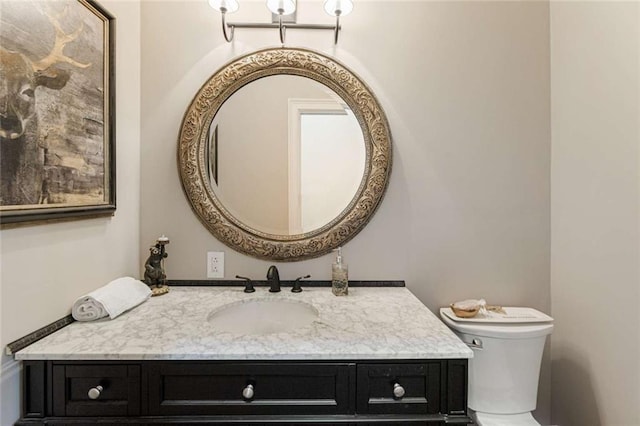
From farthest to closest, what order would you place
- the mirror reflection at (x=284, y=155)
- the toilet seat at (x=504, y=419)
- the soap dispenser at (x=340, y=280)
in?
the mirror reflection at (x=284, y=155) → the soap dispenser at (x=340, y=280) → the toilet seat at (x=504, y=419)

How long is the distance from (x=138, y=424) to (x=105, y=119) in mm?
1097

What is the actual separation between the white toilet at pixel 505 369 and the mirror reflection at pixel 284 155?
843mm

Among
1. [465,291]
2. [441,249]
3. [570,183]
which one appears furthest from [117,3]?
[570,183]

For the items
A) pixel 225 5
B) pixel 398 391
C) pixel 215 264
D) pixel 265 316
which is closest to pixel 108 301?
pixel 215 264

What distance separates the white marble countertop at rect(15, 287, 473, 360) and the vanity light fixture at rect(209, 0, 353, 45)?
124cm

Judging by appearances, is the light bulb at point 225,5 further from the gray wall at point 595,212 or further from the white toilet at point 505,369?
the white toilet at point 505,369

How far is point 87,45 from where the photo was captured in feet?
3.80

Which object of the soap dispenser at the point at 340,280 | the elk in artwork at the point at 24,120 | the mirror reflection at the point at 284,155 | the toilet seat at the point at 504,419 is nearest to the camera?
the elk in artwork at the point at 24,120

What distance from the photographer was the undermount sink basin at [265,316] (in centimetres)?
134

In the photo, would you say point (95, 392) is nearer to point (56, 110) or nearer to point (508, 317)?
point (56, 110)

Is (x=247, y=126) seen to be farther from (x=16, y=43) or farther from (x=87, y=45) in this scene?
(x=16, y=43)

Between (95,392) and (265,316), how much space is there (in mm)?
643

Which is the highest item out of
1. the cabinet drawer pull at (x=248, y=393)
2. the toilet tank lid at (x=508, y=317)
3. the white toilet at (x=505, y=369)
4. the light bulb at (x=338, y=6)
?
the light bulb at (x=338, y=6)

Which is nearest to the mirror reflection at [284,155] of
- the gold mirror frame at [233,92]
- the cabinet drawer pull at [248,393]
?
the gold mirror frame at [233,92]
